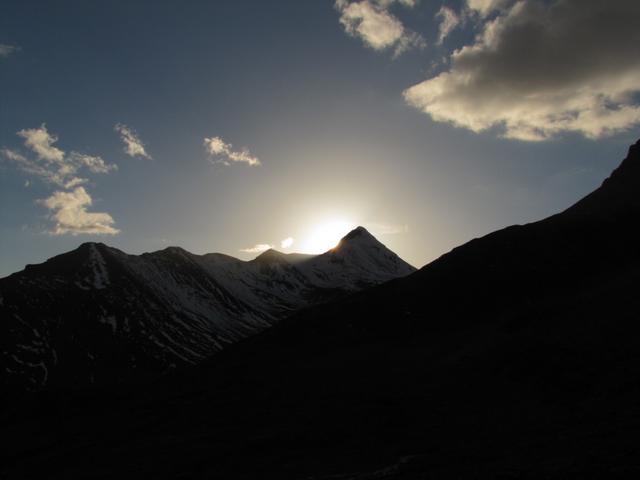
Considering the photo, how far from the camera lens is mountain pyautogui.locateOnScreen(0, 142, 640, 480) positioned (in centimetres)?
3067

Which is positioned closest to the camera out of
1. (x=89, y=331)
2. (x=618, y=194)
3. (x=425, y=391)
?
(x=425, y=391)

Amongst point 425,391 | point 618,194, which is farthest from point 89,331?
point 618,194

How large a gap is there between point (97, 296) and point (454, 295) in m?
142

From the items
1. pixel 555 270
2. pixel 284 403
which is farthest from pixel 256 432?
pixel 555 270

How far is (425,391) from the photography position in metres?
51.5

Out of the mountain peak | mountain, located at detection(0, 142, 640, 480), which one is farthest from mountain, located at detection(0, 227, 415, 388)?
the mountain peak

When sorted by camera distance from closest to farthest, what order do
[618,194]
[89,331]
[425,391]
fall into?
[425,391]
[618,194]
[89,331]

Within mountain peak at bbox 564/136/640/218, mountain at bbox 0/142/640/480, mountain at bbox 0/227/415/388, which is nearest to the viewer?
mountain at bbox 0/142/640/480

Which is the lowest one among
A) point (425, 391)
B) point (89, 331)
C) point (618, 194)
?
point (425, 391)

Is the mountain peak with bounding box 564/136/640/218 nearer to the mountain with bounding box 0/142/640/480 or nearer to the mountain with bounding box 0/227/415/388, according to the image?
the mountain with bounding box 0/142/640/480

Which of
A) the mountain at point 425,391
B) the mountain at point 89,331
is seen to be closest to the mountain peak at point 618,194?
the mountain at point 425,391

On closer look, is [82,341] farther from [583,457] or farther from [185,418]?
[583,457]

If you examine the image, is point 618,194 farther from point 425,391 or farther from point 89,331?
point 89,331

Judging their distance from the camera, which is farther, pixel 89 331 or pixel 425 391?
pixel 89 331
